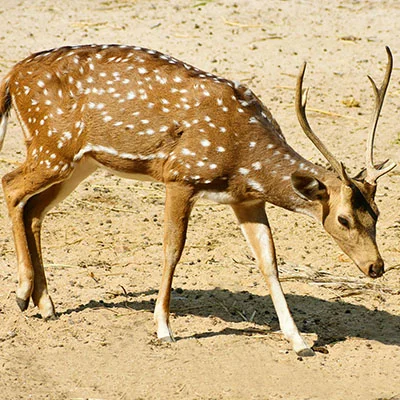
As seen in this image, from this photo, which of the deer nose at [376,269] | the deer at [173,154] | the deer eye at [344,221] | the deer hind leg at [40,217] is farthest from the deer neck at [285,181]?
the deer hind leg at [40,217]

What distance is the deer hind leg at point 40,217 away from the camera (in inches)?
288

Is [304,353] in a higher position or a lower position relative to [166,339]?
lower

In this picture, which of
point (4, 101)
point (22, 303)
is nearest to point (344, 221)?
A: point (22, 303)

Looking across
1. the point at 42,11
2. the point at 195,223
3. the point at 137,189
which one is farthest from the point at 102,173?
the point at 42,11

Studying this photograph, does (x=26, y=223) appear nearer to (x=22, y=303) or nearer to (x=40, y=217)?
(x=40, y=217)

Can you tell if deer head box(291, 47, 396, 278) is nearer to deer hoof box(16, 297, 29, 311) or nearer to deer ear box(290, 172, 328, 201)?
deer ear box(290, 172, 328, 201)

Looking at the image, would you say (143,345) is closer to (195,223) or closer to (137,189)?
(195,223)

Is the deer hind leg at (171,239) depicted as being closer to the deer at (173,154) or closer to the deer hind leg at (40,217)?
the deer at (173,154)

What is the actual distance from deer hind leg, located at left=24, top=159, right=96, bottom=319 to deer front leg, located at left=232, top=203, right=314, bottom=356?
3.91 feet

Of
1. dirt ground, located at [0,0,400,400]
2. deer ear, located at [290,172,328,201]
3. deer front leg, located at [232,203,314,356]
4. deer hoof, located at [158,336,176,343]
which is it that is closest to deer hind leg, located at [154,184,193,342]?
deer hoof, located at [158,336,176,343]

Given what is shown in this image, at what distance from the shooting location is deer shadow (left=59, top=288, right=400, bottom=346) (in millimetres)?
7336

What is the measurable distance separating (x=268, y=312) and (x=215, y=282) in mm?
606

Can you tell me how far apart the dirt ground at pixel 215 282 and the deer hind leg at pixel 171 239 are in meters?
0.16

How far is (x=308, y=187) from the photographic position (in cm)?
684
